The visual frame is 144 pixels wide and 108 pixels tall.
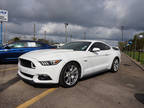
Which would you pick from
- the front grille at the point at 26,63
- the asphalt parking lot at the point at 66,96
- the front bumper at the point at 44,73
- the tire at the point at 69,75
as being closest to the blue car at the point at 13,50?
the asphalt parking lot at the point at 66,96

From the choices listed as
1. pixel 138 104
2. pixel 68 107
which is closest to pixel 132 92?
pixel 138 104

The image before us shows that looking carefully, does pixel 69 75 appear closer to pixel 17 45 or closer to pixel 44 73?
pixel 44 73

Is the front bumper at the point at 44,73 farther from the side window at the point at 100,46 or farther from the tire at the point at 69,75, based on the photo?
the side window at the point at 100,46

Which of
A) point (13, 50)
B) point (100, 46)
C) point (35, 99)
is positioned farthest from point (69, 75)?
point (13, 50)

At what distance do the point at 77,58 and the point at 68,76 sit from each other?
0.60 meters

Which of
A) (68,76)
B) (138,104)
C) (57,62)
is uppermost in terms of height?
(57,62)

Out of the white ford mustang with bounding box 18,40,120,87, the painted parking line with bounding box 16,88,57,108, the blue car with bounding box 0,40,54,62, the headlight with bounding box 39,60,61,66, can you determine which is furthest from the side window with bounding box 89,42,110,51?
the blue car with bounding box 0,40,54,62

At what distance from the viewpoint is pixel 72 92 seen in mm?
2932

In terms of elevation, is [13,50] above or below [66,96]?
above

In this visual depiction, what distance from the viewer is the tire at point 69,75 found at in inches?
120

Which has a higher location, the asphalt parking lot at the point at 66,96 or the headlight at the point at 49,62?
the headlight at the point at 49,62

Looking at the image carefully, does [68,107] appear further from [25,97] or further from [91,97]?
[25,97]

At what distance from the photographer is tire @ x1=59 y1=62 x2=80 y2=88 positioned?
9.97ft

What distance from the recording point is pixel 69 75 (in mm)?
3217
